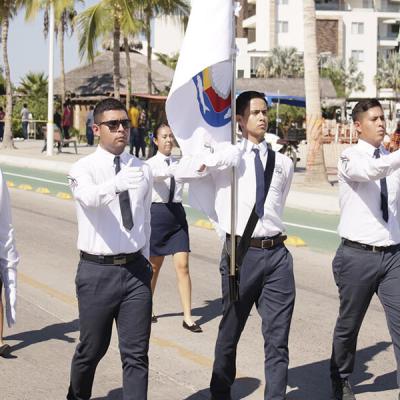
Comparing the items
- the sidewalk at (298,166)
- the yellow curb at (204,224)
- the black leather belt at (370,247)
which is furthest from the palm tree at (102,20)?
the black leather belt at (370,247)

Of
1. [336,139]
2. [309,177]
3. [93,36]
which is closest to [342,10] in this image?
[336,139]

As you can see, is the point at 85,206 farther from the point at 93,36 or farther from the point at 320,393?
the point at 93,36

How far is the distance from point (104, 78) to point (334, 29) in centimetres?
4908

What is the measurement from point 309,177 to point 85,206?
56.3 feet

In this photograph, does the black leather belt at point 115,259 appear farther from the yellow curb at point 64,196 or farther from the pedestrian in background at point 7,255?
the yellow curb at point 64,196

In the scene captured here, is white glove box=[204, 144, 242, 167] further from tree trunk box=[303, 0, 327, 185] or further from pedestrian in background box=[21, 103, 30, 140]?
pedestrian in background box=[21, 103, 30, 140]

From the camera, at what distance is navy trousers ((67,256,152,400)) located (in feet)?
18.0

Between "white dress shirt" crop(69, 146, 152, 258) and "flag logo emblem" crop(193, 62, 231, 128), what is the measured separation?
0.84 metres

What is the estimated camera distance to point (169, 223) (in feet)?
28.9

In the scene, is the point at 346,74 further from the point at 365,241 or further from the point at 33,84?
the point at 365,241

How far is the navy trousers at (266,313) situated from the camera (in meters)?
5.95

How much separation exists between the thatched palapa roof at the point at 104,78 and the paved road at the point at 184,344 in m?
37.6

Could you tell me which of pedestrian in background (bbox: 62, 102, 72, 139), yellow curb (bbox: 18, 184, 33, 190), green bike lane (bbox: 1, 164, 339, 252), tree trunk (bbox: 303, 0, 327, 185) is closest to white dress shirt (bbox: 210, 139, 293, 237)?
green bike lane (bbox: 1, 164, 339, 252)

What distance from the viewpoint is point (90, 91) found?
1953 inches
